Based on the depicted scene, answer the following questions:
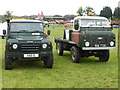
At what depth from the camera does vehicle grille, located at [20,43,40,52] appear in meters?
9.04

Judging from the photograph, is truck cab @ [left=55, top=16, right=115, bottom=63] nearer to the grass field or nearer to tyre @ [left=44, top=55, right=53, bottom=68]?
the grass field

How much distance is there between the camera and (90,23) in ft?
37.4

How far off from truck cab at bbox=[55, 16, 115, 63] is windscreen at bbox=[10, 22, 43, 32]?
1745mm

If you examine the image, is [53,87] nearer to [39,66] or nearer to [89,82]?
[89,82]

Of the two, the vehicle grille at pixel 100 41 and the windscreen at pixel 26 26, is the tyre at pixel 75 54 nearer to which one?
the vehicle grille at pixel 100 41

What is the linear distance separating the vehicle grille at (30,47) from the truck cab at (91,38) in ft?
7.30

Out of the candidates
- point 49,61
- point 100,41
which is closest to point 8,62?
point 49,61

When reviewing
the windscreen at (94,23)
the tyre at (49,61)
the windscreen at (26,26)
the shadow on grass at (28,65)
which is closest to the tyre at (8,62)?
the shadow on grass at (28,65)

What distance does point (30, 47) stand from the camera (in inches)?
358

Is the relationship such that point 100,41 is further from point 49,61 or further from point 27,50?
point 27,50

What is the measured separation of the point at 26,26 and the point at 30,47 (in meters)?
1.59

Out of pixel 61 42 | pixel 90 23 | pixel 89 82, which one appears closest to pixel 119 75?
pixel 89 82

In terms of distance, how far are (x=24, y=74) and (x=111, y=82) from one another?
287 cm

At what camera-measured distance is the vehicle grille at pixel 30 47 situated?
29.7 feet
